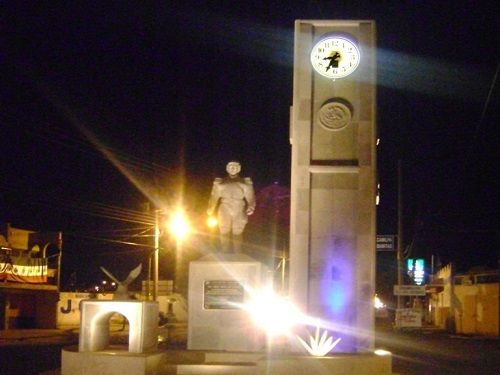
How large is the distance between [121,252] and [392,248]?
24.5 meters

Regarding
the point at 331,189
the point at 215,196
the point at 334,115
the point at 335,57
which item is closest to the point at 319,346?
the point at 215,196

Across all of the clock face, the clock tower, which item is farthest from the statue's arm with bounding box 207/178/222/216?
the clock face

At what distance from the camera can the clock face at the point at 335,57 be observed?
56.5ft

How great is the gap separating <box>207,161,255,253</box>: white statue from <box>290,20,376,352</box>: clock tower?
2405 millimetres

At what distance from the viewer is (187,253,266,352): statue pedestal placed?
14.1 m

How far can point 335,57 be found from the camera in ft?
57.2

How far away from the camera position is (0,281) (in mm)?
35906

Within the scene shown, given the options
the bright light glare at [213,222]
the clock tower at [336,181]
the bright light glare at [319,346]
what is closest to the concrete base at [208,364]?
the bright light glare at [319,346]

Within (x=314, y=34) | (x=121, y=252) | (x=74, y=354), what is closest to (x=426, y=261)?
(x=121, y=252)

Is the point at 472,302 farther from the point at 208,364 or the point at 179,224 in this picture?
the point at 208,364

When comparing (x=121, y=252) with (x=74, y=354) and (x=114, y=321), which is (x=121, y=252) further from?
(x=74, y=354)

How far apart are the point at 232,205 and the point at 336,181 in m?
3.14

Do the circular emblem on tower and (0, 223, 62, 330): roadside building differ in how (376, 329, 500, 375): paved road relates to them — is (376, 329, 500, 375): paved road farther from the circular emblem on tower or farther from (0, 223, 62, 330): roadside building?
(0, 223, 62, 330): roadside building

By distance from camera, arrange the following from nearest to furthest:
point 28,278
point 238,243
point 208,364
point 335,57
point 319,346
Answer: point 208,364
point 319,346
point 238,243
point 335,57
point 28,278
